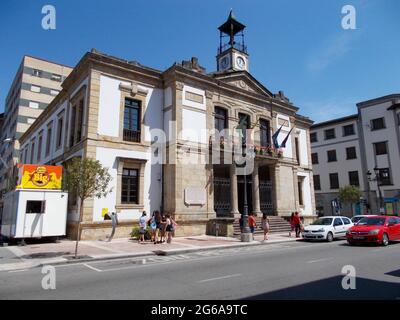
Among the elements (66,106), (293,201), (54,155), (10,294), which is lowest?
(10,294)

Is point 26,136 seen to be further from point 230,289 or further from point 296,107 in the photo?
point 230,289

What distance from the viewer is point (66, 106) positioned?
74.4 ft

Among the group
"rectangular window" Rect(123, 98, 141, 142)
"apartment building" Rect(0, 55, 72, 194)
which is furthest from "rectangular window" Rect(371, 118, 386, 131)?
"apartment building" Rect(0, 55, 72, 194)

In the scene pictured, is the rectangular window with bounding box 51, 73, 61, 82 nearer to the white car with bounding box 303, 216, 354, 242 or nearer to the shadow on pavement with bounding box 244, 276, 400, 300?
the white car with bounding box 303, 216, 354, 242

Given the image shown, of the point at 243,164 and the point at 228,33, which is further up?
the point at 228,33

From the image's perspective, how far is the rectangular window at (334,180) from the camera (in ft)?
138

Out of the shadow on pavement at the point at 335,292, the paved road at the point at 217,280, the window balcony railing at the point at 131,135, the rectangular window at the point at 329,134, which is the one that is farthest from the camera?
the rectangular window at the point at 329,134

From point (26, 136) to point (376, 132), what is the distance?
44971mm

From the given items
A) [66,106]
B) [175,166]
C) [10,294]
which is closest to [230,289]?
[10,294]

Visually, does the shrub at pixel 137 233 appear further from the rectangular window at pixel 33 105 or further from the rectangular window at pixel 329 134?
the rectangular window at pixel 33 105

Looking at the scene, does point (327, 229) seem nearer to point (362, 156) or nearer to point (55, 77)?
point (362, 156)

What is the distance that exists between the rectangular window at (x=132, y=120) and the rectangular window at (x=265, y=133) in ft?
38.0

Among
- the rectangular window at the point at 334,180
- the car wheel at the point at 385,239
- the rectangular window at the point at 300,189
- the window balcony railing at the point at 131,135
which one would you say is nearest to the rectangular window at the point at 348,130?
the rectangular window at the point at 334,180

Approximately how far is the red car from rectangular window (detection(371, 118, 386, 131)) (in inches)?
1084
